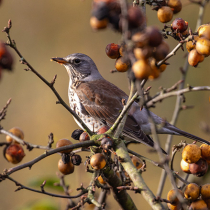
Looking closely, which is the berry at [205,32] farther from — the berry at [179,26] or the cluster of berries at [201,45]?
the berry at [179,26]

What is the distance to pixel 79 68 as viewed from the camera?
3943 millimetres

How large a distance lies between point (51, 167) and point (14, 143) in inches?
139

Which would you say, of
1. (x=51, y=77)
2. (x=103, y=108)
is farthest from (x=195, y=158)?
(x=51, y=77)

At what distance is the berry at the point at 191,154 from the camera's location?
163 cm

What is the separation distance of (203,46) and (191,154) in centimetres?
58

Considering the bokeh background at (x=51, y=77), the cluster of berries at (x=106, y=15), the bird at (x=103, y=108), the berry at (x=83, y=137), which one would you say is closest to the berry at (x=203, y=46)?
the cluster of berries at (x=106, y=15)

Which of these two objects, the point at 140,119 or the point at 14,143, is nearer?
the point at 14,143

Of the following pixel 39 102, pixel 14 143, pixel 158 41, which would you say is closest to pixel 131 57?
pixel 158 41

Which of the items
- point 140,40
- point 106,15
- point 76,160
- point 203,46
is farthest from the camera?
point 76,160

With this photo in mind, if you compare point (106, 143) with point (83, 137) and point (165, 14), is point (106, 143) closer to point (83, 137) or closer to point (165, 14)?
point (83, 137)

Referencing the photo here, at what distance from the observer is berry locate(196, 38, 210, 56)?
4.33ft

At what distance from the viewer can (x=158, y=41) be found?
3.20 ft

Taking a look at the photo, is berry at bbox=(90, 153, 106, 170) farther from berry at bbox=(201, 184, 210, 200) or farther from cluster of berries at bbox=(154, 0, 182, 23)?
cluster of berries at bbox=(154, 0, 182, 23)

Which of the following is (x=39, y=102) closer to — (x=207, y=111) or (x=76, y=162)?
Answer: (x=207, y=111)
